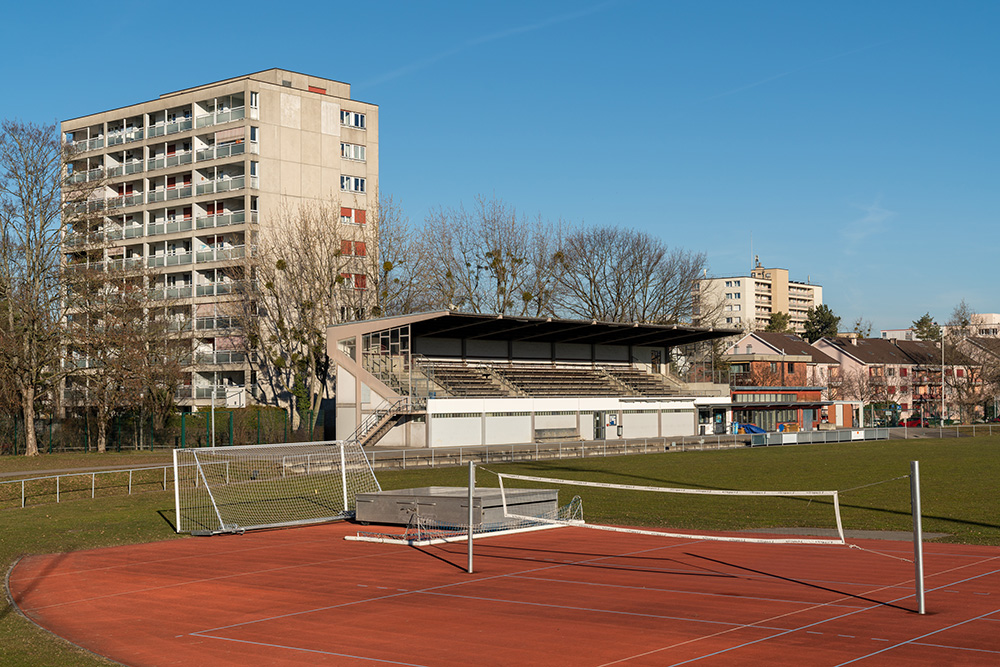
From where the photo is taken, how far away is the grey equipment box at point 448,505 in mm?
20672

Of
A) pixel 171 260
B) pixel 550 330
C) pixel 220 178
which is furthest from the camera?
pixel 171 260

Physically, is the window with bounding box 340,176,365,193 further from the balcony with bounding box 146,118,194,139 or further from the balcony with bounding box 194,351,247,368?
the balcony with bounding box 194,351,247,368

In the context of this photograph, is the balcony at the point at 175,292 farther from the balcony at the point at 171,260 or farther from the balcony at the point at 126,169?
the balcony at the point at 126,169

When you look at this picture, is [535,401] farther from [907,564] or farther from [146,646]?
[146,646]

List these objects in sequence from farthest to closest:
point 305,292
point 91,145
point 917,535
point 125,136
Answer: point 91,145
point 125,136
point 305,292
point 917,535

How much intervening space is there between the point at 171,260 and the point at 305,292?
17.3m

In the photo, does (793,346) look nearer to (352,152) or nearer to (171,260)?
(352,152)

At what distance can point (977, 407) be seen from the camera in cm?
12344

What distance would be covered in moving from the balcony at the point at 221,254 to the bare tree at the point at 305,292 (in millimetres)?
2521

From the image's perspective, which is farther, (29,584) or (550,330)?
(550,330)

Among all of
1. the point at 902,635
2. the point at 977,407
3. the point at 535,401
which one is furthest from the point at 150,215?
the point at 977,407

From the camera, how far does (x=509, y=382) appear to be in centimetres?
6316

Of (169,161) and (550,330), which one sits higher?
(169,161)

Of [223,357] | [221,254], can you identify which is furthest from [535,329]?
[221,254]
